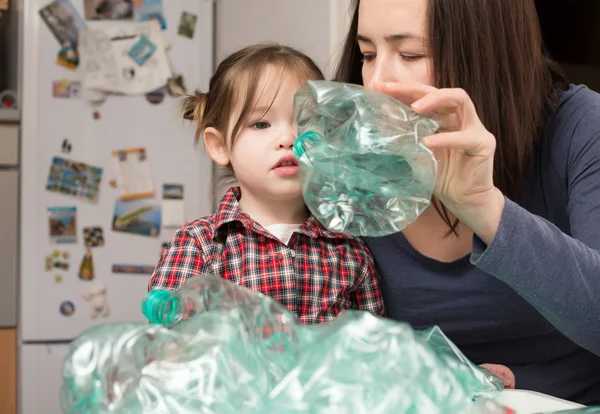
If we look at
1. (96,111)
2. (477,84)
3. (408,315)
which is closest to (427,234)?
(408,315)

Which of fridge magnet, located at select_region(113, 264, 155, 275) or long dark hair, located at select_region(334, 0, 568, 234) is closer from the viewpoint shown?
long dark hair, located at select_region(334, 0, 568, 234)

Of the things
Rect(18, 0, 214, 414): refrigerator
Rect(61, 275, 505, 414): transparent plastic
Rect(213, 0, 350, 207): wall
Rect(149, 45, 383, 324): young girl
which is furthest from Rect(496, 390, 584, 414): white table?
Rect(18, 0, 214, 414): refrigerator

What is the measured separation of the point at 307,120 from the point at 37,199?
1925mm

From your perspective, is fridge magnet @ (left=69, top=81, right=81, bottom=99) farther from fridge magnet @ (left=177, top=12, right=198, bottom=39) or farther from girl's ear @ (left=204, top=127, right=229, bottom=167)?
girl's ear @ (left=204, top=127, right=229, bottom=167)

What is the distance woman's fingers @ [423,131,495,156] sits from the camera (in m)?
0.75

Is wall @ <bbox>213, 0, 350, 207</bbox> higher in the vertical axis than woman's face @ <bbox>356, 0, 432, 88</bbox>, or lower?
higher

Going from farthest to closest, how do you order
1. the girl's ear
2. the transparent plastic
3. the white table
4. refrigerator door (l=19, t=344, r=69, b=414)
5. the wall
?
refrigerator door (l=19, t=344, r=69, b=414)
the wall
the girl's ear
the white table
the transparent plastic

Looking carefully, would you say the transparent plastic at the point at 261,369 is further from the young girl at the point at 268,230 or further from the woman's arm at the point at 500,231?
the young girl at the point at 268,230

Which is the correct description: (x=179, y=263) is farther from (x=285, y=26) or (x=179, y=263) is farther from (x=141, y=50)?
(x=141, y=50)

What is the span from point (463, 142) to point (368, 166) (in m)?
0.10

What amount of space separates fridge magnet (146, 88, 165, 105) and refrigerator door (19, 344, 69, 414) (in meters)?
0.86

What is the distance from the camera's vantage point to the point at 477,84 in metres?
0.99

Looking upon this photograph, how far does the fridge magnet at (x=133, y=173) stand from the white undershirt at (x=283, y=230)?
1.57 meters

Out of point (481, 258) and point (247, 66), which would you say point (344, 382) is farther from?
point (247, 66)
